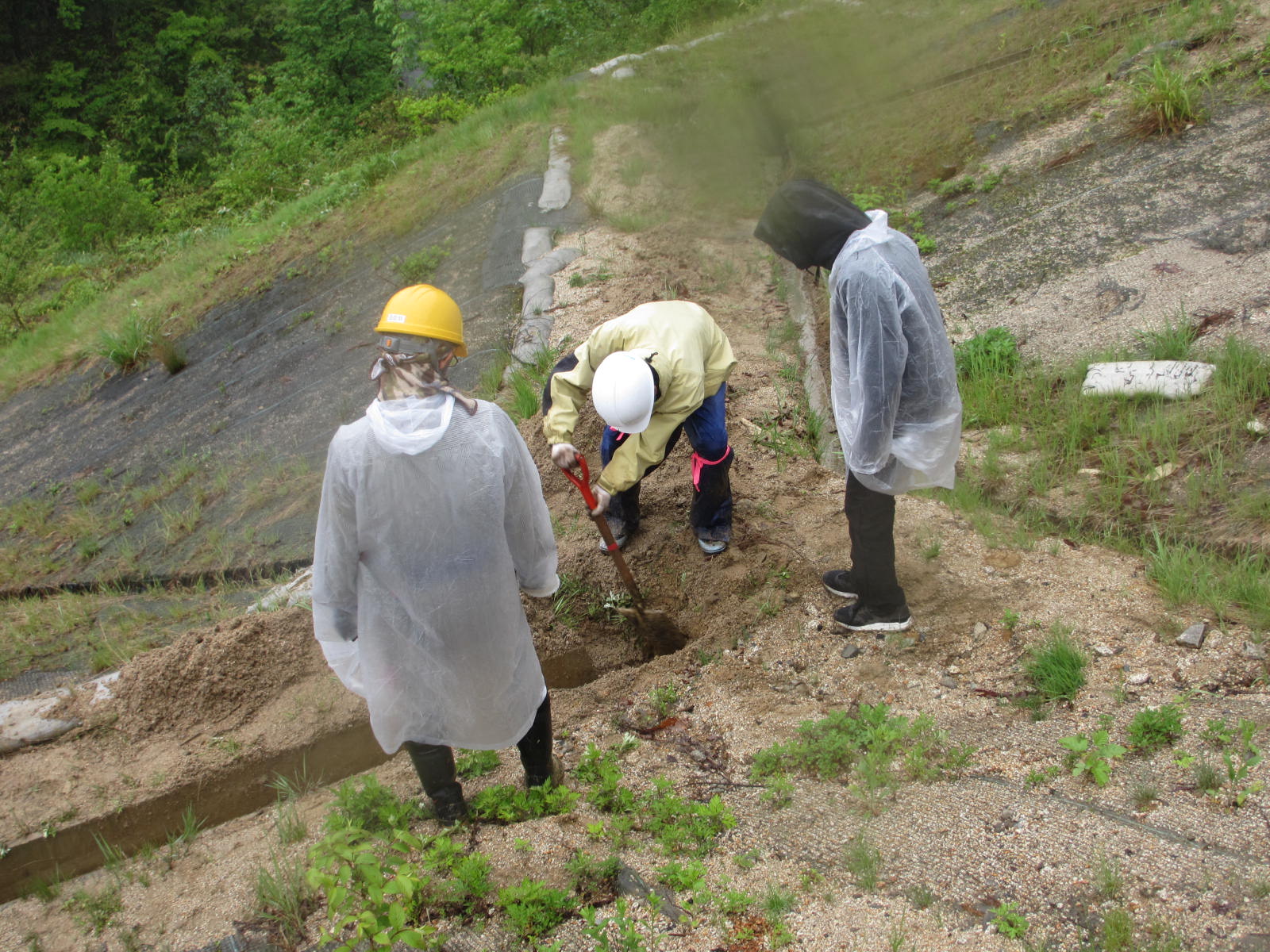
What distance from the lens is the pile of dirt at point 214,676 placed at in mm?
3840

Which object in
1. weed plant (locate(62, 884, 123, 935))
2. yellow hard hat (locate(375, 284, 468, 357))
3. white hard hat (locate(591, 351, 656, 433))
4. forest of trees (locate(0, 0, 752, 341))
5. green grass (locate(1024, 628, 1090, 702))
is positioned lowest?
green grass (locate(1024, 628, 1090, 702))

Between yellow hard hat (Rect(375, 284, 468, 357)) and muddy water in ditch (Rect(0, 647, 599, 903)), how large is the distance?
195 cm

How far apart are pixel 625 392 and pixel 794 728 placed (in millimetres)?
1327

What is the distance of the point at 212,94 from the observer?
17531mm

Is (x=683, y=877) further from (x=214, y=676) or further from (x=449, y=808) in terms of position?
(x=214, y=676)

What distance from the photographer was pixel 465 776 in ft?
10.2

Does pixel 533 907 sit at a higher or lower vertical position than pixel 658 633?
higher

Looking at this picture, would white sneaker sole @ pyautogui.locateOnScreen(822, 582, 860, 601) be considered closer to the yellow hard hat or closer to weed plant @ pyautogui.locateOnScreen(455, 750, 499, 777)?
weed plant @ pyautogui.locateOnScreen(455, 750, 499, 777)

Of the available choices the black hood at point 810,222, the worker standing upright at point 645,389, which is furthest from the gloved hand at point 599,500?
the black hood at point 810,222

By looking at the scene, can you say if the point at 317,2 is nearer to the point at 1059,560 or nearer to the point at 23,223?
the point at 23,223

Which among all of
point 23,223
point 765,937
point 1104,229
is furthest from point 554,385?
point 23,223

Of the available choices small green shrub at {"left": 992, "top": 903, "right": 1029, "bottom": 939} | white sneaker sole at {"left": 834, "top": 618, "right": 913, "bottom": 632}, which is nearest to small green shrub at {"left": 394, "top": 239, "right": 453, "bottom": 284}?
white sneaker sole at {"left": 834, "top": 618, "right": 913, "bottom": 632}

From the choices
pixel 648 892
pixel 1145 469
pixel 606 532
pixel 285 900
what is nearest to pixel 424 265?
pixel 606 532

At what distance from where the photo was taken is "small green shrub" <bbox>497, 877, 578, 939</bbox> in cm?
233
